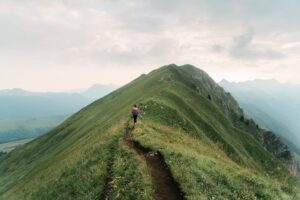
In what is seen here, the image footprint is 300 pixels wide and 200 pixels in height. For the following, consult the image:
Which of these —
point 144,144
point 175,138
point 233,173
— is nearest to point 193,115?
point 175,138

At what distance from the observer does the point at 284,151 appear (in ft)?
429

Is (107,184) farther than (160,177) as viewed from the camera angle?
Yes

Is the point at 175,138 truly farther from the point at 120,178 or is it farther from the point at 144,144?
the point at 120,178

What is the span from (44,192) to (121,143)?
8.13 meters

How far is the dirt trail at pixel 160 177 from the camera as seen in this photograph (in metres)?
21.4

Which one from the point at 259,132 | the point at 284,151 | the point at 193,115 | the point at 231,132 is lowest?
the point at 284,151

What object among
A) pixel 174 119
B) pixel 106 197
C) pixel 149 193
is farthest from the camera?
pixel 174 119

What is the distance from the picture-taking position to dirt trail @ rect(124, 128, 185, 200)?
21.4 m

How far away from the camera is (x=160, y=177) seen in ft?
79.0

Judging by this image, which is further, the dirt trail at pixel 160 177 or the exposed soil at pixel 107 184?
the exposed soil at pixel 107 184

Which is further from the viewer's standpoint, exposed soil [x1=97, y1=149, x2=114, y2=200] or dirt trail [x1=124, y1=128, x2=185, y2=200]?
exposed soil [x1=97, y1=149, x2=114, y2=200]

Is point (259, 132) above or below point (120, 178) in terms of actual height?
below

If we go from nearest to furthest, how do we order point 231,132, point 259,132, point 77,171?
point 77,171 → point 231,132 → point 259,132

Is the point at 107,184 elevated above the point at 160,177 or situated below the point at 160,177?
below
